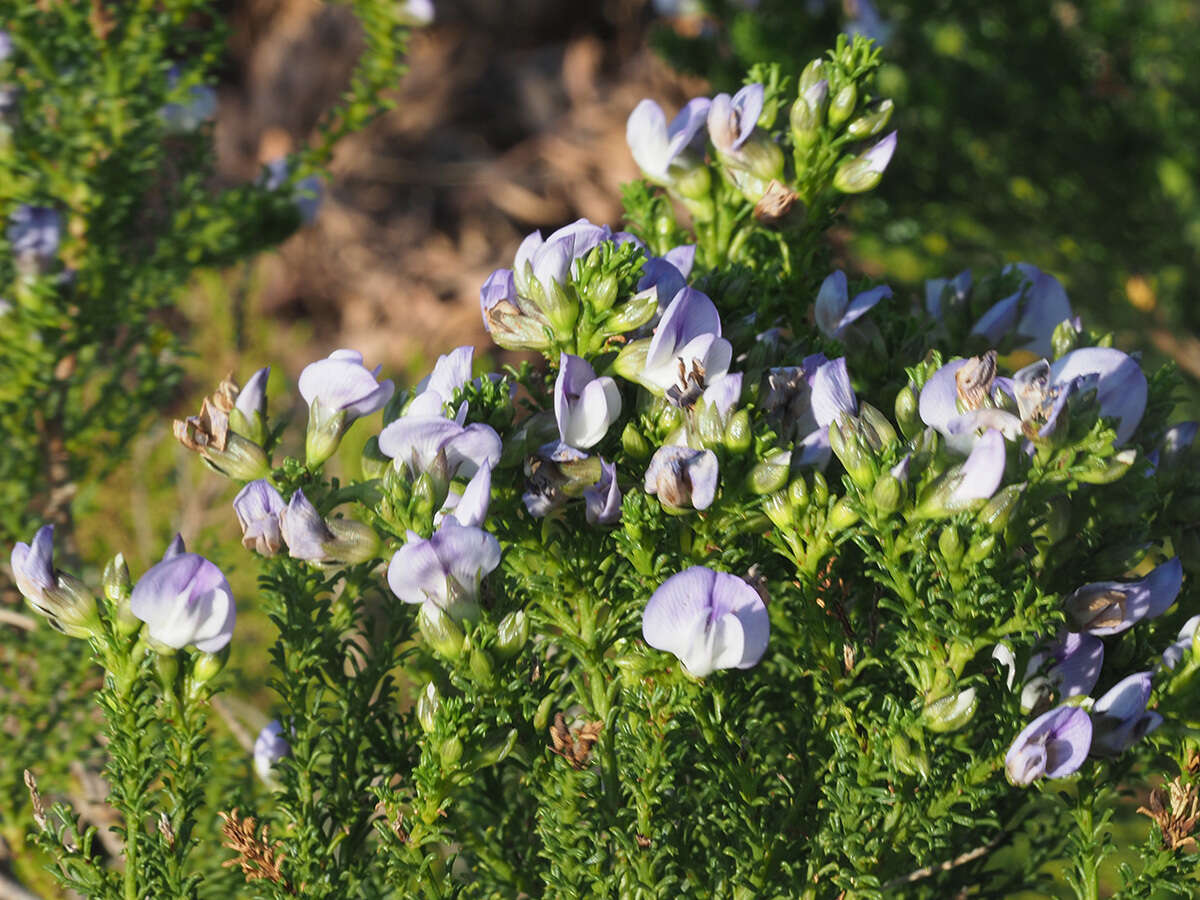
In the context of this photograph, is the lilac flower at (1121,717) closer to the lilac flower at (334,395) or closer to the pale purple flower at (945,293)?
the pale purple flower at (945,293)

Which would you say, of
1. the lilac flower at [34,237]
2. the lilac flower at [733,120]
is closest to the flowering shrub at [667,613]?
the lilac flower at [733,120]

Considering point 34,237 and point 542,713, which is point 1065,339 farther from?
point 34,237

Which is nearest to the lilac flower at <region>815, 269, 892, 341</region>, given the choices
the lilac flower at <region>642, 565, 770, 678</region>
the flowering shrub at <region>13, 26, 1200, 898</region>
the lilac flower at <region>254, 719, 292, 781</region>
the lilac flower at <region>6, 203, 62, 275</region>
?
the flowering shrub at <region>13, 26, 1200, 898</region>

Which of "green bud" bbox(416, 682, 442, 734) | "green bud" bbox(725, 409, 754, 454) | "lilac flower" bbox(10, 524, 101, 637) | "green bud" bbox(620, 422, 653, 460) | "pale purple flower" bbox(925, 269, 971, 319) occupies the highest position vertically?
"green bud" bbox(725, 409, 754, 454)

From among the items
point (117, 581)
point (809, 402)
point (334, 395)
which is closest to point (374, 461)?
point (334, 395)

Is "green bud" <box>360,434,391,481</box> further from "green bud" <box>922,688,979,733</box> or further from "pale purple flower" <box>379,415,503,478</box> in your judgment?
"green bud" <box>922,688,979,733</box>

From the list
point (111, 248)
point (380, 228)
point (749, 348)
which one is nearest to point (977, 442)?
point (749, 348)
